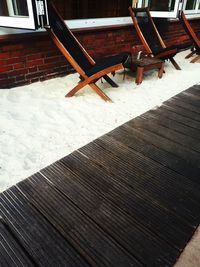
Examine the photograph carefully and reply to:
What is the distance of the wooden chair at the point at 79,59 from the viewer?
2.67 m

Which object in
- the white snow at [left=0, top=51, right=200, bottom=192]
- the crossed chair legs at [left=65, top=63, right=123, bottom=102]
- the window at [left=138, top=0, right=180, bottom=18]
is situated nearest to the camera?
the white snow at [left=0, top=51, right=200, bottom=192]

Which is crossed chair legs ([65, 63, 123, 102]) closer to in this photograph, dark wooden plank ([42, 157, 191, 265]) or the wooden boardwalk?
the wooden boardwalk

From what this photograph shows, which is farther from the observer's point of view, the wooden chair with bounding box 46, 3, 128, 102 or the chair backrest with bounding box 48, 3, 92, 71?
the chair backrest with bounding box 48, 3, 92, 71

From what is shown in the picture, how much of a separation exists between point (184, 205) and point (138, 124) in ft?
3.61

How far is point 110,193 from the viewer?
1538mm

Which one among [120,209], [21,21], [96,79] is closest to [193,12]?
[96,79]

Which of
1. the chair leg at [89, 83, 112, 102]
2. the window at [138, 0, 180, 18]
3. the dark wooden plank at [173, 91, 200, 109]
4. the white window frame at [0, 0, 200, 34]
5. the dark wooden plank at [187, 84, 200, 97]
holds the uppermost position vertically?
the window at [138, 0, 180, 18]

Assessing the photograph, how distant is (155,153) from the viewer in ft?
6.42

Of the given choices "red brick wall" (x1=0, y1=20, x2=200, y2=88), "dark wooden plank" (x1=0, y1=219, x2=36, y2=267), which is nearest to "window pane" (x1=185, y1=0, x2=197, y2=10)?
"red brick wall" (x1=0, y1=20, x2=200, y2=88)

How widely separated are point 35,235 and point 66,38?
2.48 m

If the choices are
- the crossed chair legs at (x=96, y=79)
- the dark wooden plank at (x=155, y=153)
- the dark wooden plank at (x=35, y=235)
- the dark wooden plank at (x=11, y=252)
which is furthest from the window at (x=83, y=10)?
the dark wooden plank at (x=11, y=252)

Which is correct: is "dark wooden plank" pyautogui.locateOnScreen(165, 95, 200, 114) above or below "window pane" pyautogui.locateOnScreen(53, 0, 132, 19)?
below

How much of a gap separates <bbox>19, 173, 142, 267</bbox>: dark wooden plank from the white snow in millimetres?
206

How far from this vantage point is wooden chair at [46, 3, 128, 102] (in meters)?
2.67
